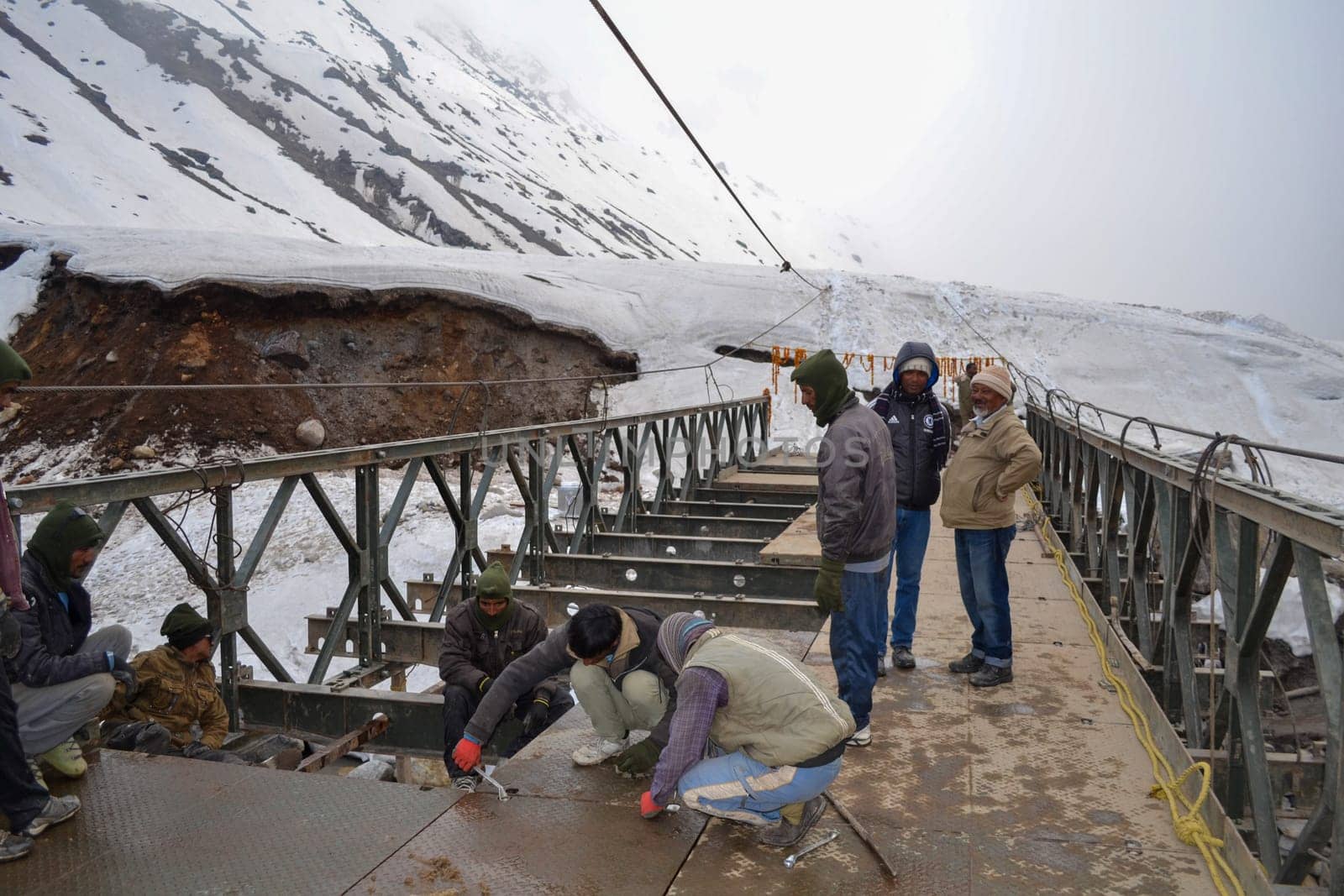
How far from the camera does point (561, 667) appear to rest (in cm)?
315

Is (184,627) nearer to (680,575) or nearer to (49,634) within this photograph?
(49,634)

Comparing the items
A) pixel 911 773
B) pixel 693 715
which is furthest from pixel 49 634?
pixel 911 773

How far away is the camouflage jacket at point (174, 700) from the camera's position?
3.74 meters

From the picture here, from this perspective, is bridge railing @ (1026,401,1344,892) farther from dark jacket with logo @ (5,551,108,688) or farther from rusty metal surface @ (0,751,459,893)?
dark jacket with logo @ (5,551,108,688)

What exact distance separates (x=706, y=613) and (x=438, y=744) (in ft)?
7.07

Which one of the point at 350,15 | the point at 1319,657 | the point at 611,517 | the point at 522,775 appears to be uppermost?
the point at 350,15

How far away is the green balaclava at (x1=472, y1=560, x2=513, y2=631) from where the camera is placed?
13.6ft

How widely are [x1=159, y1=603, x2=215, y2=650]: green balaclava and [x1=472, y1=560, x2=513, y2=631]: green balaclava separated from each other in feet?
3.88

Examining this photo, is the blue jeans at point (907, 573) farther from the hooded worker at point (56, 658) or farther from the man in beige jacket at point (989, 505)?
the hooded worker at point (56, 658)

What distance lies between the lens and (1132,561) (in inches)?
168

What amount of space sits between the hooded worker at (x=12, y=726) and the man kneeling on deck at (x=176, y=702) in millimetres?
947

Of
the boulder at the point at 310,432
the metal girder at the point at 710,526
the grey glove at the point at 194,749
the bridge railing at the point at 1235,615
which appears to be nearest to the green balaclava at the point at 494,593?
the grey glove at the point at 194,749

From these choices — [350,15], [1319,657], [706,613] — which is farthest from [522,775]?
[350,15]

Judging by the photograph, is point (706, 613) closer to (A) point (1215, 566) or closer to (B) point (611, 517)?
A: (A) point (1215, 566)
